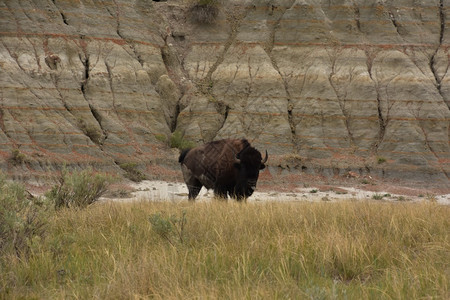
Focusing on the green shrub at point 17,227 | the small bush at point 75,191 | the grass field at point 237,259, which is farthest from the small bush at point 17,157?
the green shrub at point 17,227

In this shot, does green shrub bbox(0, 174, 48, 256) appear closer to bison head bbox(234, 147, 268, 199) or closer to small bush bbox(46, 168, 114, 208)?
small bush bbox(46, 168, 114, 208)

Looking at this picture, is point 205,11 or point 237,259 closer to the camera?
point 237,259

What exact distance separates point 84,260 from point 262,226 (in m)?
2.54

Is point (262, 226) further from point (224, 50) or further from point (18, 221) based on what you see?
point (224, 50)

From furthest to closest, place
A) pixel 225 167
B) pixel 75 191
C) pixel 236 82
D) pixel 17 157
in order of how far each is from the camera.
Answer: pixel 236 82
pixel 17 157
pixel 225 167
pixel 75 191

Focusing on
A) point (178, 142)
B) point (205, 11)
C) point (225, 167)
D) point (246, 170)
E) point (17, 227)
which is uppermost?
point (17, 227)

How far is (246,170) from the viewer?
49.6ft

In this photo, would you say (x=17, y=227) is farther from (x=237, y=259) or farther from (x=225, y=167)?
(x=225, y=167)

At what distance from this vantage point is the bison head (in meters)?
15.1

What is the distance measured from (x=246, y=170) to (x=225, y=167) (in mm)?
974

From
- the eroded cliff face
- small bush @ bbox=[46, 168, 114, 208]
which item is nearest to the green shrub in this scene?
small bush @ bbox=[46, 168, 114, 208]

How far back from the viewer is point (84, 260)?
5.71 m

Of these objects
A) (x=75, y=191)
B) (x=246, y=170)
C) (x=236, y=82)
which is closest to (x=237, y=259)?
(x=75, y=191)

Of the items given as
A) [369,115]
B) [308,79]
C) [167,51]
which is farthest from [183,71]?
[369,115]
